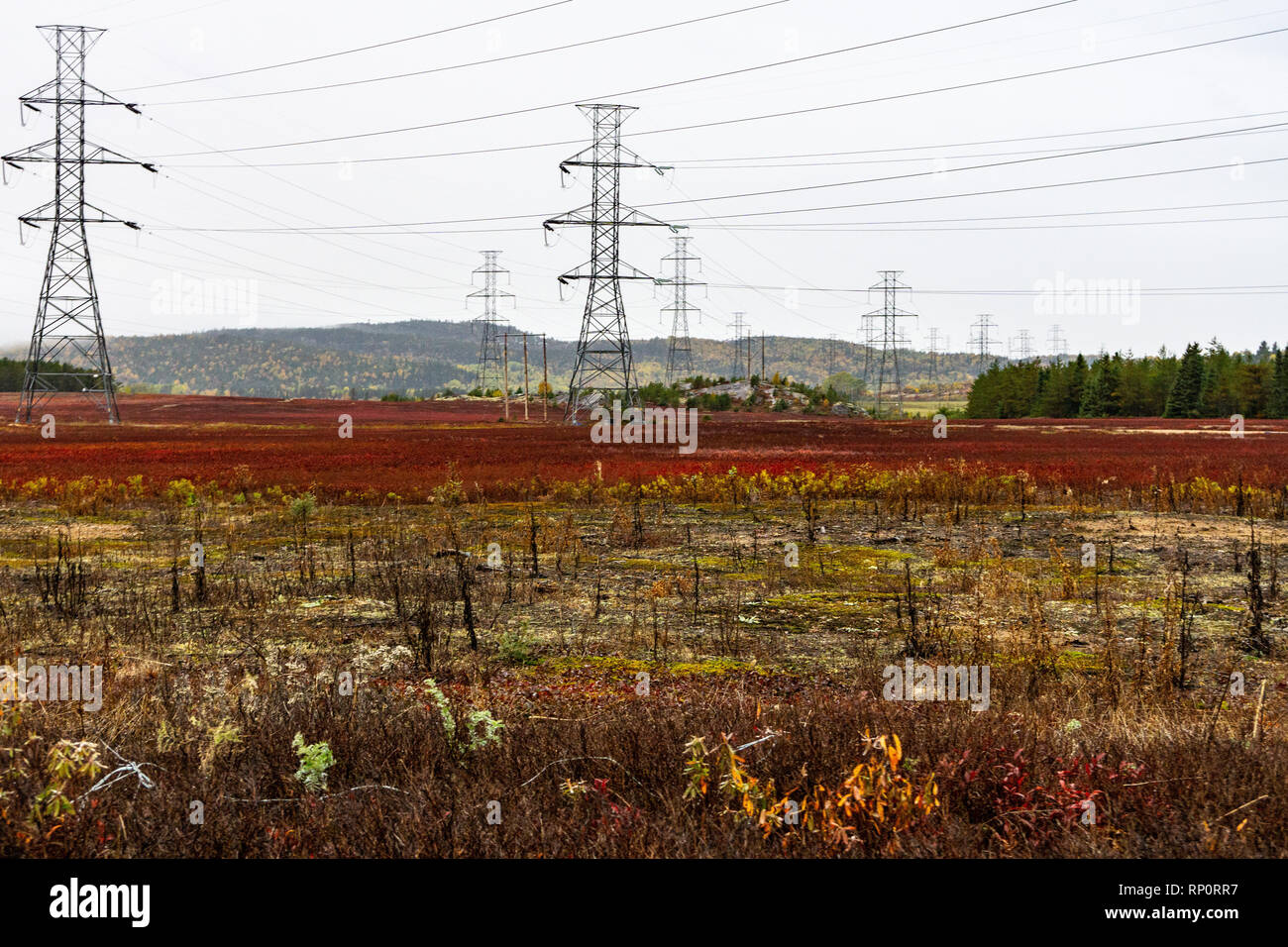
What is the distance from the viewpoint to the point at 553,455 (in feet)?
104

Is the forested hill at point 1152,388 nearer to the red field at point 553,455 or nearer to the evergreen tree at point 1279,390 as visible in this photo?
→ the evergreen tree at point 1279,390

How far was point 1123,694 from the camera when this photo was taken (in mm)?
6562

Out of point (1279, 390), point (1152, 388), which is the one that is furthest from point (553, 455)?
point (1152, 388)

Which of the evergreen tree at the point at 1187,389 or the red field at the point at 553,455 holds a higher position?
the evergreen tree at the point at 1187,389

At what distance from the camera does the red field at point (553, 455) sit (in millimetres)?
24203

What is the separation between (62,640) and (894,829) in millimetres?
8246

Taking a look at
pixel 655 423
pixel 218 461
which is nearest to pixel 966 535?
pixel 218 461

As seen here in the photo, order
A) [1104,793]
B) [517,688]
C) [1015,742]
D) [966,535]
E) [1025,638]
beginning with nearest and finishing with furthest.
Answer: [1104,793] < [1015,742] < [517,688] < [1025,638] < [966,535]

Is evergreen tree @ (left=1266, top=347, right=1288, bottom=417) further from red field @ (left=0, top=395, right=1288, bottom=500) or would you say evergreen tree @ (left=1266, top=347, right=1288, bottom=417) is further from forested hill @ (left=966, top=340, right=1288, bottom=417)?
red field @ (left=0, top=395, right=1288, bottom=500)

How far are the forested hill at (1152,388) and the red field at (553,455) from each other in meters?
25.7

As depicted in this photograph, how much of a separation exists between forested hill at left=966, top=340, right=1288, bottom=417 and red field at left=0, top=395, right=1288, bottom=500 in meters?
25.7

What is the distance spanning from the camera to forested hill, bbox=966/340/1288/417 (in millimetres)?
75562

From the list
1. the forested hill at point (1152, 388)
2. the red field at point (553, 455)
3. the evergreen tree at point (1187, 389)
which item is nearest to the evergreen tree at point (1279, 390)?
the forested hill at point (1152, 388)
